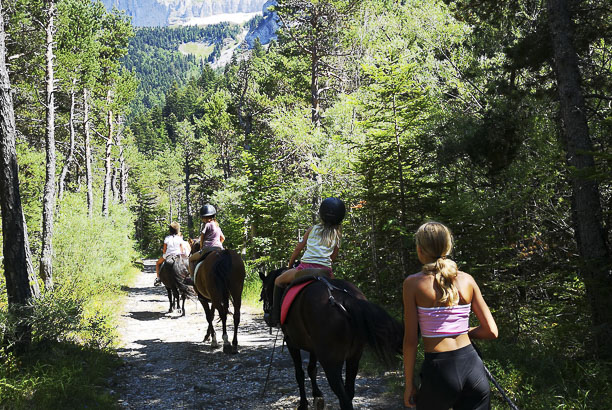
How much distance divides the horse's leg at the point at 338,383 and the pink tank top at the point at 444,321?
1.80 meters

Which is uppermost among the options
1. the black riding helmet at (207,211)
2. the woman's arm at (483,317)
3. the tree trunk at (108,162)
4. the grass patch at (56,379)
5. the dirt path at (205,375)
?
the tree trunk at (108,162)

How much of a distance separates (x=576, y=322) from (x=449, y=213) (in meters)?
2.96

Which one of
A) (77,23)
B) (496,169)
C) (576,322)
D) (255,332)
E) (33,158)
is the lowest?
(255,332)

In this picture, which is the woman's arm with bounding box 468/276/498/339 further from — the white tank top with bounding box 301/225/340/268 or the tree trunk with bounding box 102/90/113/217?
the tree trunk with bounding box 102/90/113/217

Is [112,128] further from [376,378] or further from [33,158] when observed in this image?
[376,378]

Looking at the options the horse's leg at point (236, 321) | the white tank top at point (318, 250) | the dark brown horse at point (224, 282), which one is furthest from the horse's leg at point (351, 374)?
the dark brown horse at point (224, 282)

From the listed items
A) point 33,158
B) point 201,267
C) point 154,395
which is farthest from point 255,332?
point 33,158

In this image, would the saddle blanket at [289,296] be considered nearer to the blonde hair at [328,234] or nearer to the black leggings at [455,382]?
the blonde hair at [328,234]

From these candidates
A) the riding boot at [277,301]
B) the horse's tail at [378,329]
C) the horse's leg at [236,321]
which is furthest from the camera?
the horse's leg at [236,321]

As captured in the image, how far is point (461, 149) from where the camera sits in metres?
9.35

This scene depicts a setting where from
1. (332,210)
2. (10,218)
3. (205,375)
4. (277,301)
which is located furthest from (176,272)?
(332,210)

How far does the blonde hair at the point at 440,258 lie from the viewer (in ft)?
8.40

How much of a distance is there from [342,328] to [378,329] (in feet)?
1.21

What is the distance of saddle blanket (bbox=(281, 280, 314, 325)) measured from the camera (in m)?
4.82
